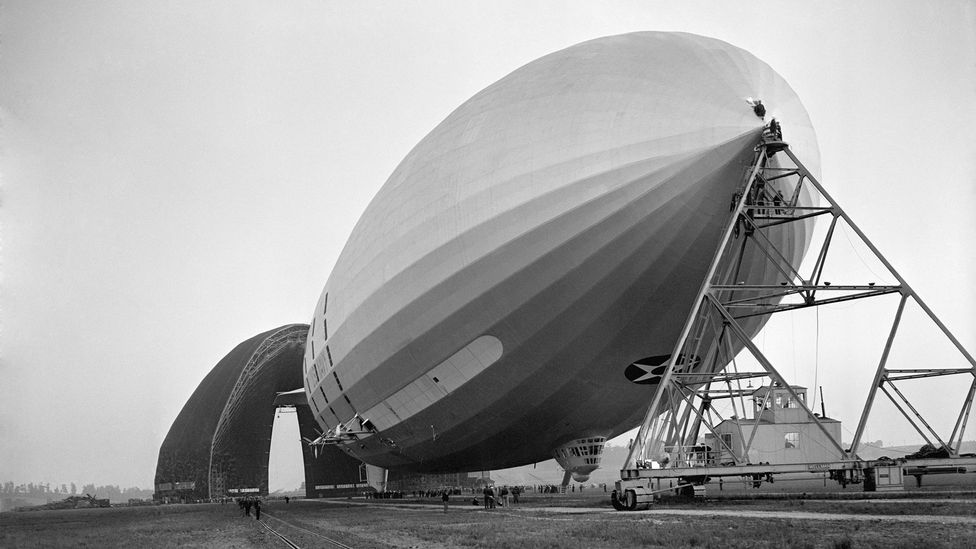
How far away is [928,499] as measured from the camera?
21156 millimetres

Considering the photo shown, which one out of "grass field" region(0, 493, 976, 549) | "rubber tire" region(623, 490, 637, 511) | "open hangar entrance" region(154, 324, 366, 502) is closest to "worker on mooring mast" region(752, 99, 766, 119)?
"grass field" region(0, 493, 976, 549)

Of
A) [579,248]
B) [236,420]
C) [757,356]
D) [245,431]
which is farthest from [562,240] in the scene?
[245,431]

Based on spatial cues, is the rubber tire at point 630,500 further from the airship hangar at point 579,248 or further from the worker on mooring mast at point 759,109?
the worker on mooring mast at point 759,109

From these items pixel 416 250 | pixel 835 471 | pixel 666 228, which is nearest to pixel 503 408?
pixel 416 250

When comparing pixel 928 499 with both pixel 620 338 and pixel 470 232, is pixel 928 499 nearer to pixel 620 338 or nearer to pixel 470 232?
pixel 620 338

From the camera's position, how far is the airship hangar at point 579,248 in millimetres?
24031

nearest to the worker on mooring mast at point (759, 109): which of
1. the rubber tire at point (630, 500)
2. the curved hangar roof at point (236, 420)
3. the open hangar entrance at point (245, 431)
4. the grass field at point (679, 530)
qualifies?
the grass field at point (679, 530)

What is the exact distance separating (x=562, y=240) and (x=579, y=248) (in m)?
0.57

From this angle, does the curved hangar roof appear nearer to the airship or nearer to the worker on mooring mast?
the airship

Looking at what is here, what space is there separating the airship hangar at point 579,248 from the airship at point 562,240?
71 millimetres

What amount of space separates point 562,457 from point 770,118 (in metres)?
17.3

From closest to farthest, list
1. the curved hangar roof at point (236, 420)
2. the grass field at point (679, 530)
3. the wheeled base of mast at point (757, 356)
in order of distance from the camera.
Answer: the grass field at point (679, 530) < the wheeled base of mast at point (757, 356) < the curved hangar roof at point (236, 420)

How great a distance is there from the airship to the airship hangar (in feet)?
0.23

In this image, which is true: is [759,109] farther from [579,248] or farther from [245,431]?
[245,431]
